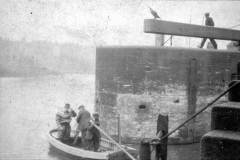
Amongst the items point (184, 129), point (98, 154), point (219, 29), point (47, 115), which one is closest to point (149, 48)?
point (184, 129)

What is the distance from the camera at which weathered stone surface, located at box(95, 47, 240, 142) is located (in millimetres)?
12133

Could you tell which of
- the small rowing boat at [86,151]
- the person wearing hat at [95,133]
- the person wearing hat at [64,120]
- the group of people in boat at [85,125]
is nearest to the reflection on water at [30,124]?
the small rowing boat at [86,151]

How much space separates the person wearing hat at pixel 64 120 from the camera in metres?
11.7

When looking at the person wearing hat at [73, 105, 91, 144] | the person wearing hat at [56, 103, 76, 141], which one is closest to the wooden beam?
→ the person wearing hat at [73, 105, 91, 144]

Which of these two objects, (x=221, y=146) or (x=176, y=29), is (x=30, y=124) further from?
(x=221, y=146)

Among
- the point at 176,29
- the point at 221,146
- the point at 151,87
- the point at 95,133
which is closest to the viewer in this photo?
the point at 221,146

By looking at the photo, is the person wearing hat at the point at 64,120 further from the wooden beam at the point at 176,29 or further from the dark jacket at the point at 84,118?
the wooden beam at the point at 176,29

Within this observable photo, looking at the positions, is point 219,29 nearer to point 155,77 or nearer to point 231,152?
point 231,152

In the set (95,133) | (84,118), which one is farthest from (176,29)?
(84,118)

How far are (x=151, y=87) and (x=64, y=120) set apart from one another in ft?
12.5

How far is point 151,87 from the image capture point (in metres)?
12.2

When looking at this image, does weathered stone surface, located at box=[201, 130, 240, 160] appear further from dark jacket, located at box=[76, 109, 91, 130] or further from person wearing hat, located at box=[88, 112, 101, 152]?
dark jacket, located at box=[76, 109, 91, 130]

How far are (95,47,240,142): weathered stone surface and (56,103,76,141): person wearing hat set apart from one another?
5.21ft

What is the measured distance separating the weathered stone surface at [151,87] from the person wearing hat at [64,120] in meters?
1.59
